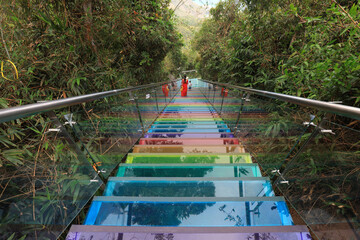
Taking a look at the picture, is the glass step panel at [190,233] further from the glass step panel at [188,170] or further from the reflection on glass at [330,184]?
the glass step panel at [188,170]

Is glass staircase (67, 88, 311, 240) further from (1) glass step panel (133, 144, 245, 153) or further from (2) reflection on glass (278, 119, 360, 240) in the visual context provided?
(1) glass step panel (133, 144, 245, 153)

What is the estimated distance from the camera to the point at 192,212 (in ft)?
3.72

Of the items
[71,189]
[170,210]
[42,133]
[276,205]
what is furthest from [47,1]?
[276,205]

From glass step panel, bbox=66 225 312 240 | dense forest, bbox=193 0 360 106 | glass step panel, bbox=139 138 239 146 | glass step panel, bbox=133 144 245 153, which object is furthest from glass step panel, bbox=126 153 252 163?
dense forest, bbox=193 0 360 106

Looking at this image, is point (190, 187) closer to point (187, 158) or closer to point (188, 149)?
point (187, 158)

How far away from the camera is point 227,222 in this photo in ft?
3.61

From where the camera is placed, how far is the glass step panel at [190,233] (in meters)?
0.91

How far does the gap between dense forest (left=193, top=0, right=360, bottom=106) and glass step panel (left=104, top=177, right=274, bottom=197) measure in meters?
1.22

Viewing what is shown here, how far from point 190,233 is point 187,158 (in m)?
1.05

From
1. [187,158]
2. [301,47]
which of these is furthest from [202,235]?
[301,47]

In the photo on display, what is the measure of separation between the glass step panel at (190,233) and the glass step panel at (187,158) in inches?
38.6

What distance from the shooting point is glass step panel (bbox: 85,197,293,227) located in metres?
1.11

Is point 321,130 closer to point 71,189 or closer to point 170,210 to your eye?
point 170,210

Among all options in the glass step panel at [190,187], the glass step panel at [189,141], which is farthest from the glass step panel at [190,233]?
the glass step panel at [189,141]
